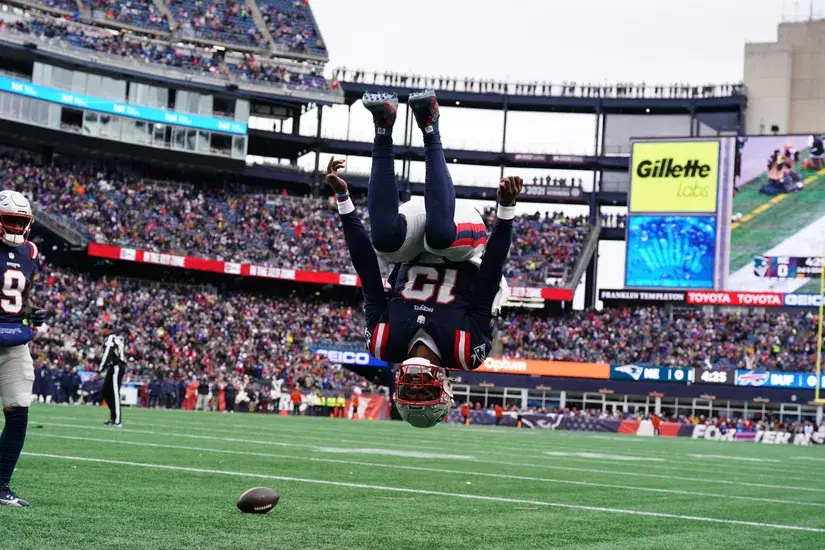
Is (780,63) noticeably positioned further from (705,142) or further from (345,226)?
(345,226)

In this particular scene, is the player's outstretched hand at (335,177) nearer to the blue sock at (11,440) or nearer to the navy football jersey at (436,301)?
the navy football jersey at (436,301)

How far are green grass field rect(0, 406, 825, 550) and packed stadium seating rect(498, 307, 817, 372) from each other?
31.2 meters

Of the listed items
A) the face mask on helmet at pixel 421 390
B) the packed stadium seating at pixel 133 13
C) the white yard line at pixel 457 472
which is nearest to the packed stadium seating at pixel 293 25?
the packed stadium seating at pixel 133 13

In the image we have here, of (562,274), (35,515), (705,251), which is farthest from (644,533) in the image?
(562,274)

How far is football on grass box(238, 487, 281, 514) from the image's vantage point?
8.66 metres

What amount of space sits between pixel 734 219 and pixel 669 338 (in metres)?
7.15

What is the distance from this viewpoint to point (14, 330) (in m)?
8.60

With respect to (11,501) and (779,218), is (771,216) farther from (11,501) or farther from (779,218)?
(11,501)

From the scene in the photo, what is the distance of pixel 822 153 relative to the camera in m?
47.2

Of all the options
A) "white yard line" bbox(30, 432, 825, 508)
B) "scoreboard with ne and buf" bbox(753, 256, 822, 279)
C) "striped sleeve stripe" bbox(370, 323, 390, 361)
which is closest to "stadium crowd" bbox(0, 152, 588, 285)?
"scoreboard with ne and buf" bbox(753, 256, 822, 279)

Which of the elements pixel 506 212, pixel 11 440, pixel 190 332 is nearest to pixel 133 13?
pixel 190 332

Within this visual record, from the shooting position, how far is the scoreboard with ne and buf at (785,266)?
4675 centimetres

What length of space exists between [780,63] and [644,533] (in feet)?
183

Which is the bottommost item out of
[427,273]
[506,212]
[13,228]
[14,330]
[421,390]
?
[421,390]
